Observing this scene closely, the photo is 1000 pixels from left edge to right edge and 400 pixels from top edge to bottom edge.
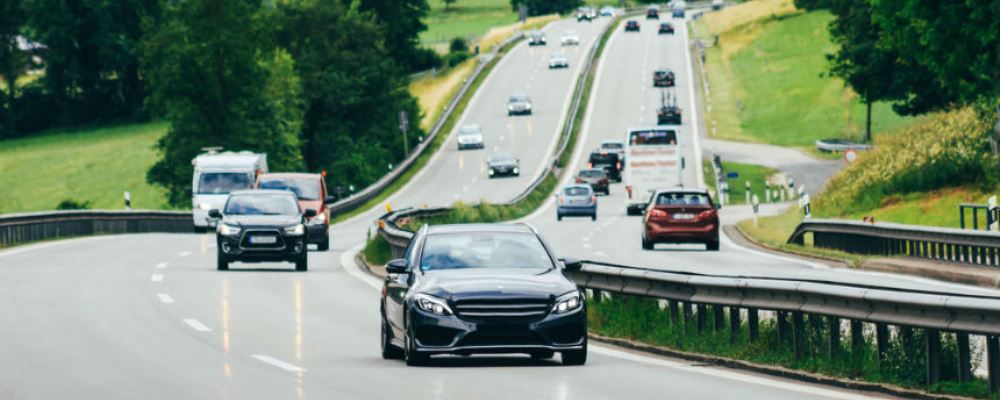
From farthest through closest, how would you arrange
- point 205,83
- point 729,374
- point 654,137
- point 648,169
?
point 205,83 → point 654,137 → point 648,169 → point 729,374

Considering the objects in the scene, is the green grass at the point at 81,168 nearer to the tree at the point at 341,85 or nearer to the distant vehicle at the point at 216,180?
the tree at the point at 341,85

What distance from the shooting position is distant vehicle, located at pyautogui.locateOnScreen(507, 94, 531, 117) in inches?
4478

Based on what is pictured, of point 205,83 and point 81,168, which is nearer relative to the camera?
point 205,83

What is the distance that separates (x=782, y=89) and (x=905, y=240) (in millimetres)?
89881

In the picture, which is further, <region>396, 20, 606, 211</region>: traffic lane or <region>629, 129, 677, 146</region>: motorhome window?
<region>396, 20, 606, 211</region>: traffic lane

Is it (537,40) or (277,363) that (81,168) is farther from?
(277,363)

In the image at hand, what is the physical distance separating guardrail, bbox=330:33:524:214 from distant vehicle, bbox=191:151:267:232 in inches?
619

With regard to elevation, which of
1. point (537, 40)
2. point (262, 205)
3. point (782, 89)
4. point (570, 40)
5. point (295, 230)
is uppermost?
point (537, 40)

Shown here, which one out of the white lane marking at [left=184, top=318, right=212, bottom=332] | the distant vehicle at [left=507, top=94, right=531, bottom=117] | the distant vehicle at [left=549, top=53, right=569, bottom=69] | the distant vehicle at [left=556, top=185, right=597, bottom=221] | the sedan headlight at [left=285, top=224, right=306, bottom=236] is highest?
the distant vehicle at [left=549, top=53, right=569, bottom=69]

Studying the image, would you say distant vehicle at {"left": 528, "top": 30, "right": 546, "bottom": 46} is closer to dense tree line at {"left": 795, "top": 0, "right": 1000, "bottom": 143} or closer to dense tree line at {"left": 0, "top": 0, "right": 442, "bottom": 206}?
dense tree line at {"left": 0, "top": 0, "right": 442, "bottom": 206}

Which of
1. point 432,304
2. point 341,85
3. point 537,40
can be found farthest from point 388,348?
point 537,40

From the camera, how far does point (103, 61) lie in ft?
440

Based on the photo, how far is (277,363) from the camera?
1553 cm

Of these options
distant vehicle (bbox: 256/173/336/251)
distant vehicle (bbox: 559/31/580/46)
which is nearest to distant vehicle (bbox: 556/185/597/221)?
distant vehicle (bbox: 256/173/336/251)
